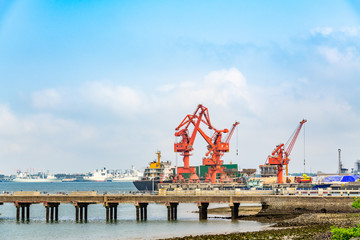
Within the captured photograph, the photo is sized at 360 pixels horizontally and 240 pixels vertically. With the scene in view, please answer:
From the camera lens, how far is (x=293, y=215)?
68875mm

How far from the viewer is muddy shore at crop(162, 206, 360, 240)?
167 ft

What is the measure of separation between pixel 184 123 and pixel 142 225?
9278 cm

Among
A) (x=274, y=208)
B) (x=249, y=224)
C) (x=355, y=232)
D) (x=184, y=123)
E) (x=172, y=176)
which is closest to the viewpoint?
(x=355, y=232)

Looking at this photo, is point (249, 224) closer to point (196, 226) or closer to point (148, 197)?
point (196, 226)

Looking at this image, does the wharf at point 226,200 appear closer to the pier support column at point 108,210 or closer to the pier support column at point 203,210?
the pier support column at point 203,210

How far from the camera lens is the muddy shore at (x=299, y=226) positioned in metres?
50.9

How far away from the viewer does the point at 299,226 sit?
58.9 m

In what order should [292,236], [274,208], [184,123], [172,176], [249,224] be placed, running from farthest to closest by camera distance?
[172,176] < [184,123] < [274,208] < [249,224] < [292,236]

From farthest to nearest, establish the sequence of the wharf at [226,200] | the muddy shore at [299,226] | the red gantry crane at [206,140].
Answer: the red gantry crane at [206,140], the wharf at [226,200], the muddy shore at [299,226]

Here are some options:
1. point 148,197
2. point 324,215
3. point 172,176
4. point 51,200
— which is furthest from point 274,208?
point 172,176

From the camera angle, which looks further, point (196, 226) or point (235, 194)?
A: point (235, 194)

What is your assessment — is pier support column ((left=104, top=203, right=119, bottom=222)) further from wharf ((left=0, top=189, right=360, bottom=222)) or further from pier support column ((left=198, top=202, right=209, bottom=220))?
pier support column ((left=198, top=202, right=209, bottom=220))

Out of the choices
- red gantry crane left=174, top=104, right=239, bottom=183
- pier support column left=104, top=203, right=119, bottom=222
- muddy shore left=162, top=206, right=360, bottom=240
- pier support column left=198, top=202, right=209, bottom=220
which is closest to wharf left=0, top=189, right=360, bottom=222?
pier support column left=198, top=202, right=209, bottom=220

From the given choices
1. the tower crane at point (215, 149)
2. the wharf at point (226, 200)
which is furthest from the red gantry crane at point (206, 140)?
the wharf at point (226, 200)
